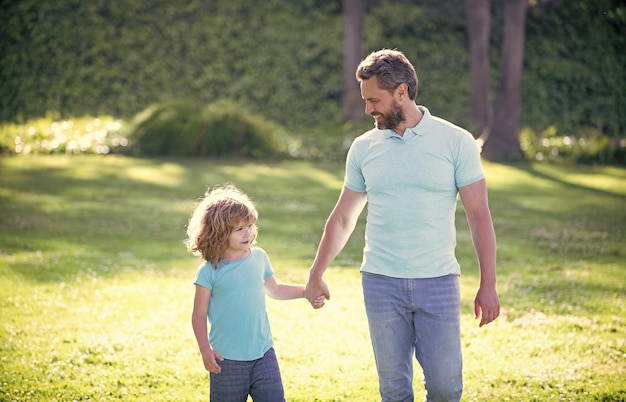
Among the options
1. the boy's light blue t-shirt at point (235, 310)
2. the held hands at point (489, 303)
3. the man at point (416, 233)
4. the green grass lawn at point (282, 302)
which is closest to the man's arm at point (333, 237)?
the man at point (416, 233)

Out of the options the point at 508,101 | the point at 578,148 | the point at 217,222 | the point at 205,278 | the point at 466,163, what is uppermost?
the point at 466,163

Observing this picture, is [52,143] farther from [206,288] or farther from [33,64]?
[206,288]

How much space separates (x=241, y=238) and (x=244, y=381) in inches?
26.1

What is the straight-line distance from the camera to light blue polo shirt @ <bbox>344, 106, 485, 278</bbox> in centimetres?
382

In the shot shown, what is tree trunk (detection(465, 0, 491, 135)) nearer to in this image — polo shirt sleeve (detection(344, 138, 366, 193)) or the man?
polo shirt sleeve (detection(344, 138, 366, 193))

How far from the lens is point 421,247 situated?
3.84m

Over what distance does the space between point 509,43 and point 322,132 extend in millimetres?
6102

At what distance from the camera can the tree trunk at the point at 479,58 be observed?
2091 centimetres

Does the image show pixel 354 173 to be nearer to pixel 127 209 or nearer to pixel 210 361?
pixel 210 361

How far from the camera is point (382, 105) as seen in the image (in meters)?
3.85

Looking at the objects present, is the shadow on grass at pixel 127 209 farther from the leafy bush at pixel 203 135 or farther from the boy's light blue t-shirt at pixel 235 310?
the boy's light blue t-shirt at pixel 235 310

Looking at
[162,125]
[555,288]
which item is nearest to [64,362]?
[555,288]

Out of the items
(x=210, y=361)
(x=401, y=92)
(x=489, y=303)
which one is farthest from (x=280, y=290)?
(x=401, y=92)

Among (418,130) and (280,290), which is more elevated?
(418,130)
